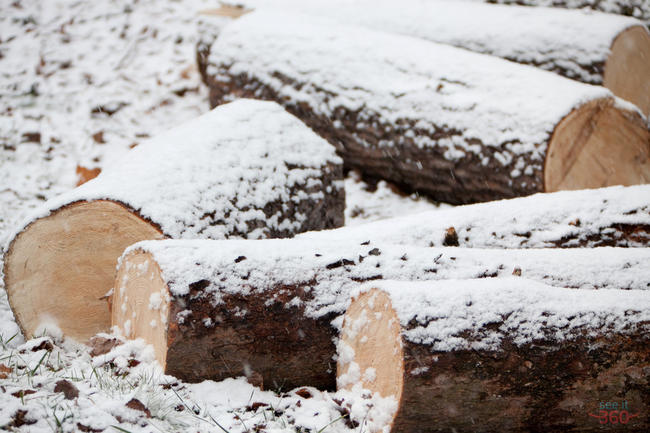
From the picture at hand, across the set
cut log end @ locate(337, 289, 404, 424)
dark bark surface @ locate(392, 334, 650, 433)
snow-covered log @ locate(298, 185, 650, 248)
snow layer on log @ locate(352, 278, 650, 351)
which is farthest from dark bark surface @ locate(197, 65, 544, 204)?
cut log end @ locate(337, 289, 404, 424)

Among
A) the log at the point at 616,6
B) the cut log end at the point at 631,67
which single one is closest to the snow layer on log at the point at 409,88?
the cut log end at the point at 631,67

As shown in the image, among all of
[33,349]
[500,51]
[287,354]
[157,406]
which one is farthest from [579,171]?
[33,349]

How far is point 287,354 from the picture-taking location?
2.25 meters

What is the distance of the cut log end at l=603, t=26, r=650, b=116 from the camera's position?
4.45 meters

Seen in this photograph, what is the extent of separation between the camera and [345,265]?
2.32 meters

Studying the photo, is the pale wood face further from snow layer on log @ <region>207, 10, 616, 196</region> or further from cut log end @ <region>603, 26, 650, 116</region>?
cut log end @ <region>603, 26, 650, 116</region>

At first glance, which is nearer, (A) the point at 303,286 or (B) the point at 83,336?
(A) the point at 303,286

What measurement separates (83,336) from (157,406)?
1.08 meters

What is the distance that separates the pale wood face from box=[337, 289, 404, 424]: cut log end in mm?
1059

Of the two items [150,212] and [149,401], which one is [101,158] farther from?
[149,401]

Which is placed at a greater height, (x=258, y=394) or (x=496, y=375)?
(x=496, y=375)

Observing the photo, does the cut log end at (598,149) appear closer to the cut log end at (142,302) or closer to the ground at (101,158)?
the ground at (101,158)

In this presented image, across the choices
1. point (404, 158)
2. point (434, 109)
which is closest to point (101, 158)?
point (404, 158)

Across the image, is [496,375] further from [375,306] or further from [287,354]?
[287,354]
